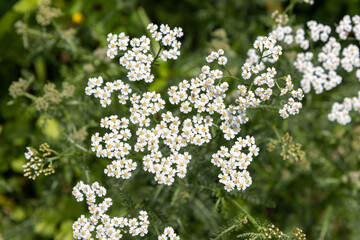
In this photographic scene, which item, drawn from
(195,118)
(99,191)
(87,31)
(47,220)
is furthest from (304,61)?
(47,220)

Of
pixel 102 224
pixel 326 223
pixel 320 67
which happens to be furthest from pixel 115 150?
pixel 326 223

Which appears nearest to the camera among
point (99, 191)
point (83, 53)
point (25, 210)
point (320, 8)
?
point (99, 191)

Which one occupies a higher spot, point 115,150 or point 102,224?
point 115,150

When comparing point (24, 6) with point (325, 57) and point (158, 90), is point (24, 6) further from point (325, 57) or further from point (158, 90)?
point (325, 57)

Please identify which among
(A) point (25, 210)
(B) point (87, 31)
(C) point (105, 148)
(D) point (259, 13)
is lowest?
(C) point (105, 148)

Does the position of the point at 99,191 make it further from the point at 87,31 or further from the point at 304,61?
the point at 87,31

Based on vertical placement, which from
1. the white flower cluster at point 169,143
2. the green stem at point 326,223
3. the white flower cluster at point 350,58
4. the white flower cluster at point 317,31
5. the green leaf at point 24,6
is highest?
the green leaf at point 24,6

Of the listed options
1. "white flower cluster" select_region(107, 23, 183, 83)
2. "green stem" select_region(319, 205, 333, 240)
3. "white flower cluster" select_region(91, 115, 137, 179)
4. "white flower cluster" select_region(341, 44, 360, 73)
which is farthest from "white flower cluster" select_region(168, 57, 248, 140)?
"green stem" select_region(319, 205, 333, 240)

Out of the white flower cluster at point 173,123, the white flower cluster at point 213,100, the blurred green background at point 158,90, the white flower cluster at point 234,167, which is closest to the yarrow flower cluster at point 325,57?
the blurred green background at point 158,90

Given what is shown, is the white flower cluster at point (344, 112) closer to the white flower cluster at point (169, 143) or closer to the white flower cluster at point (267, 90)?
the white flower cluster at point (267, 90)
